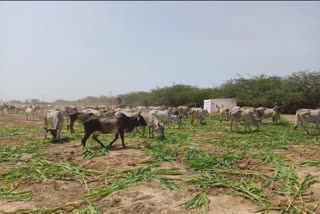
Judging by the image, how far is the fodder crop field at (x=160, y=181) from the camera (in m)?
7.23

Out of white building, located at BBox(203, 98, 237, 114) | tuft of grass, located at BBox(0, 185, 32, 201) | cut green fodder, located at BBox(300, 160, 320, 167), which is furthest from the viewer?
white building, located at BBox(203, 98, 237, 114)

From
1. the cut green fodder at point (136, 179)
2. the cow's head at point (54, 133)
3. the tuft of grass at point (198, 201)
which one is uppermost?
the cow's head at point (54, 133)

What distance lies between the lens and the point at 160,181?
8.40m

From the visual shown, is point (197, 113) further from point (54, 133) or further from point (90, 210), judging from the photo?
point (90, 210)

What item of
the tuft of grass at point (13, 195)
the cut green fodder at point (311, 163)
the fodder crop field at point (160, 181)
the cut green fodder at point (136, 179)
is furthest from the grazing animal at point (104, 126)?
the cut green fodder at point (311, 163)

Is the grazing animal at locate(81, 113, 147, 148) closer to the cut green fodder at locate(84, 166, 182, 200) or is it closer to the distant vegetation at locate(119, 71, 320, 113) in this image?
the cut green fodder at locate(84, 166, 182, 200)

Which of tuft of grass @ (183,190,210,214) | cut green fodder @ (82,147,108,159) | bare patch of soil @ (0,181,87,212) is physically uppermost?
cut green fodder @ (82,147,108,159)

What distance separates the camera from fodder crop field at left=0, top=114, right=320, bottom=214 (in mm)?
7234

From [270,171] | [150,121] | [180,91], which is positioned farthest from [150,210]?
[180,91]

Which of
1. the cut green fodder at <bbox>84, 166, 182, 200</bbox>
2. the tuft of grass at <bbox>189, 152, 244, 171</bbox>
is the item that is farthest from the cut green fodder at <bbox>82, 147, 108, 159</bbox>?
the tuft of grass at <bbox>189, 152, 244, 171</bbox>

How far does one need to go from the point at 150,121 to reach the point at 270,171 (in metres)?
8.81

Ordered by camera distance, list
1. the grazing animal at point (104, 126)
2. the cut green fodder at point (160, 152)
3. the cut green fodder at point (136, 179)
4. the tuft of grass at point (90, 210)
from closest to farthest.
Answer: the tuft of grass at point (90, 210)
the cut green fodder at point (136, 179)
the cut green fodder at point (160, 152)
the grazing animal at point (104, 126)

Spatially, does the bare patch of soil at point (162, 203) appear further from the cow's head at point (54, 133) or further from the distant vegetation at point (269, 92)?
the distant vegetation at point (269, 92)

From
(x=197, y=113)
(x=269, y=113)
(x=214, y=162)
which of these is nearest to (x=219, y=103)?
(x=269, y=113)
